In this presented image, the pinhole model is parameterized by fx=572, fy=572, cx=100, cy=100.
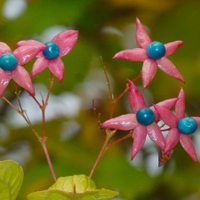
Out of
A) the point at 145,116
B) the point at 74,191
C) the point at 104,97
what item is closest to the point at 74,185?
the point at 74,191

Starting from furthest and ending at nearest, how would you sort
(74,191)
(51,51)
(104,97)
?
(104,97), (51,51), (74,191)

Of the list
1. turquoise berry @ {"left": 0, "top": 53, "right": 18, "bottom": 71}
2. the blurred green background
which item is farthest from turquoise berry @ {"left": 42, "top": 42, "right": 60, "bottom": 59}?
the blurred green background

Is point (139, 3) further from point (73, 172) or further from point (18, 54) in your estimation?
point (18, 54)

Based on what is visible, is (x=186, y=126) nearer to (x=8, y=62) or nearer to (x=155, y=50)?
(x=155, y=50)

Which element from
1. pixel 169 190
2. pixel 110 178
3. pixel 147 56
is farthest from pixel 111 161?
pixel 147 56

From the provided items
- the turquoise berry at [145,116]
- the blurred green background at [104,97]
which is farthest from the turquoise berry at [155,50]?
the blurred green background at [104,97]

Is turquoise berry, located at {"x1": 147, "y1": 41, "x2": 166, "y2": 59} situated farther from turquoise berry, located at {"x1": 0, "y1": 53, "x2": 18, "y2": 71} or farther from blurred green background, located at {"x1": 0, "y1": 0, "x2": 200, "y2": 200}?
blurred green background, located at {"x1": 0, "y1": 0, "x2": 200, "y2": 200}

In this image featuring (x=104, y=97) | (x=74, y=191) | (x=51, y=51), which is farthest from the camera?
(x=104, y=97)
